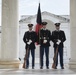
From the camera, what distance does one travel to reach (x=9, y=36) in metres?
12.6

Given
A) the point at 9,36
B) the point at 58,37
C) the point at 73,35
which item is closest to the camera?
the point at 58,37

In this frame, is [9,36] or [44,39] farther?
[9,36]

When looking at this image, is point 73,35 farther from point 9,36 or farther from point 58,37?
point 9,36

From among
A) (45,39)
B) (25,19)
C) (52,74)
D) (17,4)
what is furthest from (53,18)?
(52,74)

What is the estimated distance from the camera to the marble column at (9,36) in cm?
1248

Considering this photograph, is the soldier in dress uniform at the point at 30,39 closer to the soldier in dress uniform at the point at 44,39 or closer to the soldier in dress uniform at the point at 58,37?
the soldier in dress uniform at the point at 44,39

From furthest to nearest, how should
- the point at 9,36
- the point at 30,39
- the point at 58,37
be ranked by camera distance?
1. the point at 9,36
2. the point at 30,39
3. the point at 58,37

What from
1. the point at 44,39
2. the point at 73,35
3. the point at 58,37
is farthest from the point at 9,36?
the point at 73,35

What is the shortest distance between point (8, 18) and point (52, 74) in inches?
176

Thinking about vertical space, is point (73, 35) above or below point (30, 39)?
above

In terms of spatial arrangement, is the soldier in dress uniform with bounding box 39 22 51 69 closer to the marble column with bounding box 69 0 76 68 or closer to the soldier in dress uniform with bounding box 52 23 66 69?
the soldier in dress uniform with bounding box 52 23 66 69

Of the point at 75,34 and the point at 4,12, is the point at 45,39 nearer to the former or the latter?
the point at 75,34

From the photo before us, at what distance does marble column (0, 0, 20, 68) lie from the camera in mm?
12484

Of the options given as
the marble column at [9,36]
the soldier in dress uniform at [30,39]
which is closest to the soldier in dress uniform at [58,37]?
the soldier in dress uniform at [30,39]
